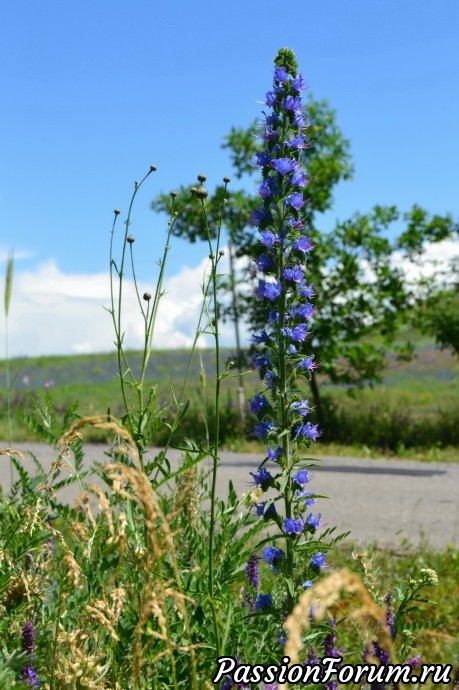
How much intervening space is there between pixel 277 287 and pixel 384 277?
16074 millimetres

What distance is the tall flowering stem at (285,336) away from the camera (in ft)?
9.32

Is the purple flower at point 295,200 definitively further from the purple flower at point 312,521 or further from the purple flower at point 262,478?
the purple flower at point 312,521

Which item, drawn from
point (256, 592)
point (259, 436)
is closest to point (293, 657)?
point (259, 436)

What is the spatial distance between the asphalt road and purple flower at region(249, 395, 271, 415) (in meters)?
3.96

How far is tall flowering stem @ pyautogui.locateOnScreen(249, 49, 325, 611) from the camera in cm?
284

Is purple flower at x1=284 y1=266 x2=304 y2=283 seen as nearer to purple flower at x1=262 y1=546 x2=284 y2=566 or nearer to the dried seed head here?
the dried seed head

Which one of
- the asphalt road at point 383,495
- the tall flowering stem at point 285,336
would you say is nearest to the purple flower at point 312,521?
the tall flowering stem at point 285,336

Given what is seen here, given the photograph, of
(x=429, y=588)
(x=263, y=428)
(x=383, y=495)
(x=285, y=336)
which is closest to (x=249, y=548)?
(x=263, y=428)

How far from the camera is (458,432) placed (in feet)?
59.9

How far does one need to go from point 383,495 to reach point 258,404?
28.0ft

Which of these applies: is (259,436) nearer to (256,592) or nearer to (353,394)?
(256,592)

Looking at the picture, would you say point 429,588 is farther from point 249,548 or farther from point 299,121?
point 299,121

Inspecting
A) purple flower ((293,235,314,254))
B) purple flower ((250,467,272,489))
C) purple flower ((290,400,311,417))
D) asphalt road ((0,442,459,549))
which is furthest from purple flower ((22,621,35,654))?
asphalt road ((0,442,459,549))

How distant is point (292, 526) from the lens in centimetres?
278
